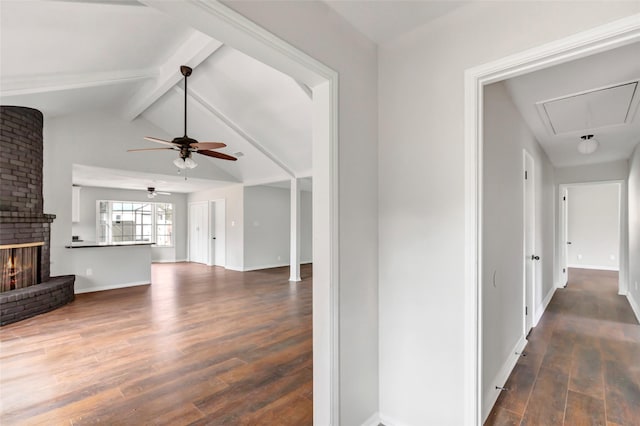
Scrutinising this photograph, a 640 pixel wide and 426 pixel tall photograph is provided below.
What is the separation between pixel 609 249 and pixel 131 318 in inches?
418

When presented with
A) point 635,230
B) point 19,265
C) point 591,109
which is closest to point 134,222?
point 19,265

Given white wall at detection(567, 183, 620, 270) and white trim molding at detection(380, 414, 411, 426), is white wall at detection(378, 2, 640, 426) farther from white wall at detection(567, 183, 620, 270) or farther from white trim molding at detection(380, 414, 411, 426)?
white wall at detection(567, 183, 620, 270)

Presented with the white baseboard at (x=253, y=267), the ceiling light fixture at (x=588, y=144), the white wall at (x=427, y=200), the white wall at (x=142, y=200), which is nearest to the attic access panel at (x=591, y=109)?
the ceiling light fixture at (x=588, y=144)

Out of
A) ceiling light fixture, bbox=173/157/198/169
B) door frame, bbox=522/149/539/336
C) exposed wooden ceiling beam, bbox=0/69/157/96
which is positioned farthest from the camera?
ceiling light fixture, bbox=173/157/198/169

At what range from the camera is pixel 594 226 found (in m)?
7.99

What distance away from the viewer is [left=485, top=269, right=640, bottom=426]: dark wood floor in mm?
2018

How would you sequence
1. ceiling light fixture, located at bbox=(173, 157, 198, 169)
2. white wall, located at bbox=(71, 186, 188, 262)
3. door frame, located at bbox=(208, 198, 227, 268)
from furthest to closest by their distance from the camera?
door frame, located at bbox=(208, 198, 227, 268) → white wall, located at bbox=(71, 186, 188, 262) → ceiling light fixture, located at bbox=(173, 157, 198, 169)

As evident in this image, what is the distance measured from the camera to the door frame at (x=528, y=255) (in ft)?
10.2

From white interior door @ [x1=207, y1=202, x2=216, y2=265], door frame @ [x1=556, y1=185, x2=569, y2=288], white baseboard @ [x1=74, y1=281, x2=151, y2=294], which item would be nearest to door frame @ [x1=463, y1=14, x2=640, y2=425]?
door frame @ [x1=556, y1=185, x2=569, y2=288]

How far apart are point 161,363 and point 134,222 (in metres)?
7.73

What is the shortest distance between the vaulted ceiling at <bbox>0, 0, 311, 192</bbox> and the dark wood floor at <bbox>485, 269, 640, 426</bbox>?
3.84 meters

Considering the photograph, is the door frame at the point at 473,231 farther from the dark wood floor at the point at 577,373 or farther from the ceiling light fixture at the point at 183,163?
the ceiling light fixture at the point at 183,163

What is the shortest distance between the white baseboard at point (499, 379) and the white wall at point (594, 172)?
4055 mm

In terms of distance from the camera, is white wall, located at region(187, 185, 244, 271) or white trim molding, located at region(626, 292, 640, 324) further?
white wall, located at region(187, 185, 244, 271)
